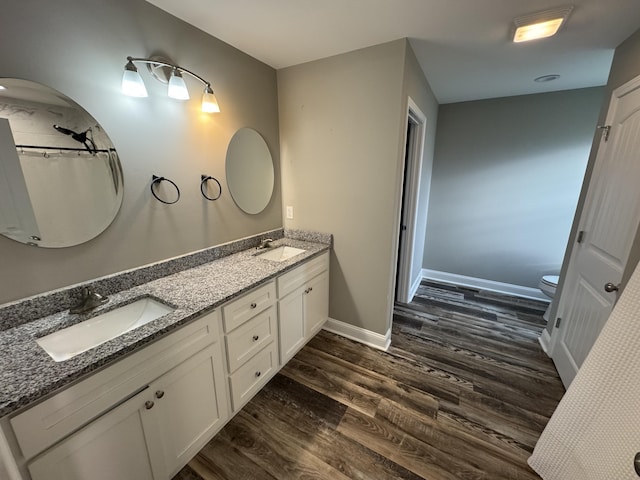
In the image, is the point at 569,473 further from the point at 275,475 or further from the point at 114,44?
the point at 114,44

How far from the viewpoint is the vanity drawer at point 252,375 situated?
60.9 inches

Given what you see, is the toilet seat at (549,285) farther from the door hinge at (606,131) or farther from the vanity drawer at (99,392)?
the vanity drawer at (99,392)

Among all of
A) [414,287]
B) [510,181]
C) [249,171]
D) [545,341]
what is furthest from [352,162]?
[545,341]

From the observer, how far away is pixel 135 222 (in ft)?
4.74

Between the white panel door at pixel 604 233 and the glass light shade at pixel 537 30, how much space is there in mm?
568

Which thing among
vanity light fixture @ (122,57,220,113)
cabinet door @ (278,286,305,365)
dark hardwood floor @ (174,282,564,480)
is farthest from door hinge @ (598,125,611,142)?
vanity light fixture @ (122,57,220,113)

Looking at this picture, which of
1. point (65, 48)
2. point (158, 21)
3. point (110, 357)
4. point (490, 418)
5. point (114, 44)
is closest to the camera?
point (110, 357)

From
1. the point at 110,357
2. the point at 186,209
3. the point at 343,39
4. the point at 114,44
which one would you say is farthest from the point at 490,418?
the point at 114,44

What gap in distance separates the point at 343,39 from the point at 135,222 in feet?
5.86

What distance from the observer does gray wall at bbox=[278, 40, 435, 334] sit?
6.10 feet

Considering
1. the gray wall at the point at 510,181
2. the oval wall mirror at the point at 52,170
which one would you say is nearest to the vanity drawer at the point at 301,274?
the oval wall mirror at the point at 52,170

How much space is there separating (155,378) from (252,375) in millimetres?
696

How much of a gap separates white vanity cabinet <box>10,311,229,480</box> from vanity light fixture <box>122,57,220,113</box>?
123cm

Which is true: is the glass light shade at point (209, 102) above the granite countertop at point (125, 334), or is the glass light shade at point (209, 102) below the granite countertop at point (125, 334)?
above
